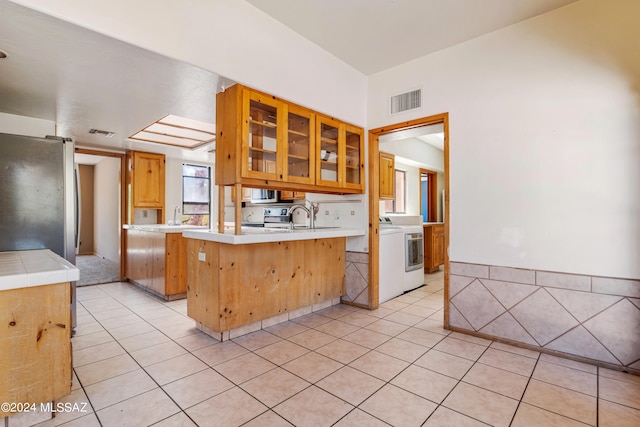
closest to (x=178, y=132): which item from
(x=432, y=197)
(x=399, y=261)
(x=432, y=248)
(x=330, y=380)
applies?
(x=399, y=261)

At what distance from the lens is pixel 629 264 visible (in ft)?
7.11

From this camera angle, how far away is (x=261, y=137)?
8.70 ft

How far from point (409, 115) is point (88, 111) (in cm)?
344

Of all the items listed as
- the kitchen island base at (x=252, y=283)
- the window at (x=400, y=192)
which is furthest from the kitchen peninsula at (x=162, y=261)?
the window at (x=400, y=192)

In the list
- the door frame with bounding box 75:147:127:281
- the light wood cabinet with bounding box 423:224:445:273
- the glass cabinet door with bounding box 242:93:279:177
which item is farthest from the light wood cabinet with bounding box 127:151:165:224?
the light wood cabinet with bounding box 423:224:445:273

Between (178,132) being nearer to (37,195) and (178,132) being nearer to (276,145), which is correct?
(37,195)

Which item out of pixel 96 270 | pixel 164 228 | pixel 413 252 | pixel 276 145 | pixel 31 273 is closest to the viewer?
pixel 31 273

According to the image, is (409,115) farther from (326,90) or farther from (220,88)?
(220,88)

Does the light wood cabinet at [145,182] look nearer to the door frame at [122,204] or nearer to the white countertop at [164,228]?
the door frame at [122,204]

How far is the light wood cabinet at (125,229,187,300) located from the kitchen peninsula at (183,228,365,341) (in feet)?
3.37

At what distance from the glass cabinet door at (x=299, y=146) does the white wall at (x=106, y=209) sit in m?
5.15

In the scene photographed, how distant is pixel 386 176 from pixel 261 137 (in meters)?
3.06

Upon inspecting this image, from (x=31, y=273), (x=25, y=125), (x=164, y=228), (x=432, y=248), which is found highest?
(x=25, y=125)

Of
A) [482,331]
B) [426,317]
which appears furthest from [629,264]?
[426,317]
